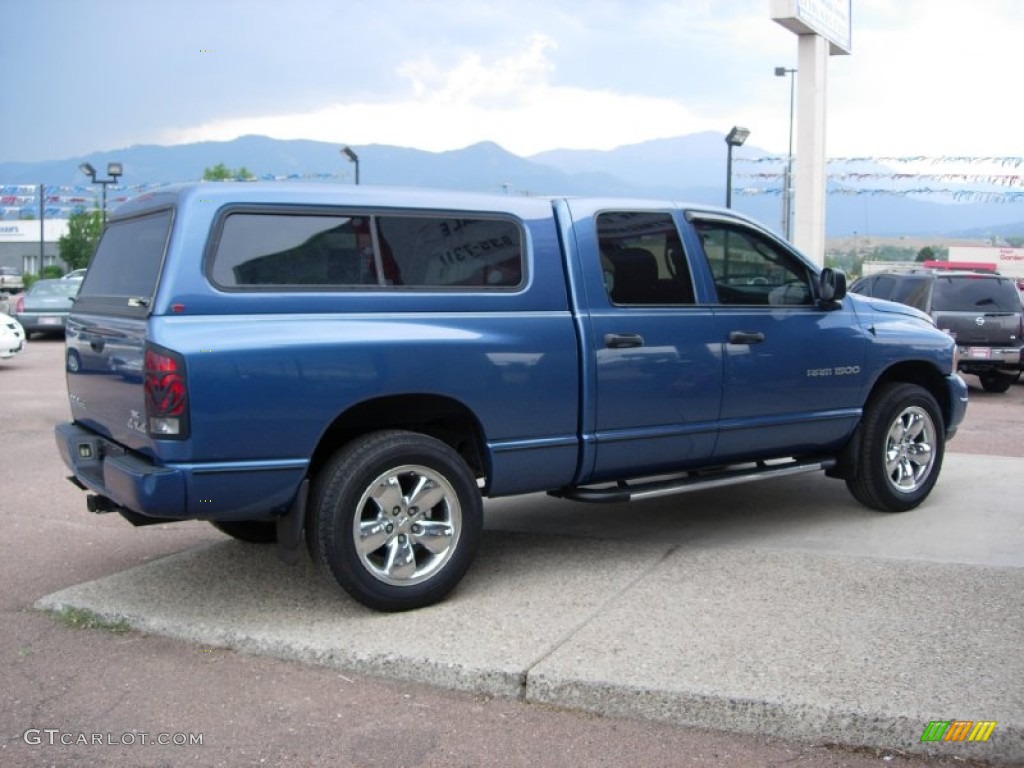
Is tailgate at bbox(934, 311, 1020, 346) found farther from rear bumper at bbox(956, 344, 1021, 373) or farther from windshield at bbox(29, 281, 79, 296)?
windshield at bbox(29, 281, 79, 296)

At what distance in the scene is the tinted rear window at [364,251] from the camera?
5039 millimetres

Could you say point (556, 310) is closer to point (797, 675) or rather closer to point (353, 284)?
point (353, 284)

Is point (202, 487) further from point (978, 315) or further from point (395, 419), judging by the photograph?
point (978, 315)

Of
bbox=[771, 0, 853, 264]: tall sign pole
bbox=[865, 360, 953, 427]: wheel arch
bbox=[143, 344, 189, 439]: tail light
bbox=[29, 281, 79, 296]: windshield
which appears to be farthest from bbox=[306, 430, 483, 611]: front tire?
bbox=[29, 281, 79, 296]: windshield

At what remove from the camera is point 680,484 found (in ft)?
20.7

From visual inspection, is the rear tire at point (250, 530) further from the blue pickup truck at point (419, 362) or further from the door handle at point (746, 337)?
the door handle at point (746, 337)

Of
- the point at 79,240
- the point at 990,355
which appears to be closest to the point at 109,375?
the point at 990,355

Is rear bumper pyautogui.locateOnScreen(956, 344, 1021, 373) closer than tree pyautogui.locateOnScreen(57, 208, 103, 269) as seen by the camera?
Yes

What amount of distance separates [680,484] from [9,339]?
14891mm

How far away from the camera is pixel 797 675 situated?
4371 millimetres

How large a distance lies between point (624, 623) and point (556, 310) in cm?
163

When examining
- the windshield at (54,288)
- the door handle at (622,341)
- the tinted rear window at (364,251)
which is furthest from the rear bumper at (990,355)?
the windshield at (54,288)

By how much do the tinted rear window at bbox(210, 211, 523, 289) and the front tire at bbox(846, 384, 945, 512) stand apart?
8.97 feet

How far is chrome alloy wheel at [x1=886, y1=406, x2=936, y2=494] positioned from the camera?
23.6ft
